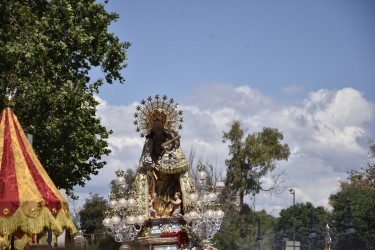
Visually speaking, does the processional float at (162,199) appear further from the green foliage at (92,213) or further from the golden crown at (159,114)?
the green foliage at (92,213)

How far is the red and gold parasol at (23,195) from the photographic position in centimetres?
1361

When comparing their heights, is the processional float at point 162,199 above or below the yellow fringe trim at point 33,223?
above

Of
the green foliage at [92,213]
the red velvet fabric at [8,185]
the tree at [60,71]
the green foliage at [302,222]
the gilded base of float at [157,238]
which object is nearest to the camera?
the red velvet fabric at [8,185]

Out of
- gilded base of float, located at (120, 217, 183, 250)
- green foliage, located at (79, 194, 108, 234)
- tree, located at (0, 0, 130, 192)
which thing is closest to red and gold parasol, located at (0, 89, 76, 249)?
gilded base of float, located at (120, 217, 183, 250)

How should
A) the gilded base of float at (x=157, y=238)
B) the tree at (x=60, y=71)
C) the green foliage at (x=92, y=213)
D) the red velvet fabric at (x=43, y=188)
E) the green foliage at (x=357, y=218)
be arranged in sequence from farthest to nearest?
the green foliage at (x=357, y=218), the green foliage at (x=92, y=213), the tree at (x=60, y=71), the gilded base of float at (x=157, y=238), the red velvet fabric at (x=43, y=188)

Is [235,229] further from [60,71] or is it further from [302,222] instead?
[60,71]

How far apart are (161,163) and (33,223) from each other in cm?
1026

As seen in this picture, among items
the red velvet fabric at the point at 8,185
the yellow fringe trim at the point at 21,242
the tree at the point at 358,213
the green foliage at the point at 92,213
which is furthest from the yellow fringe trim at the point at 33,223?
the tree at the point at 358,213

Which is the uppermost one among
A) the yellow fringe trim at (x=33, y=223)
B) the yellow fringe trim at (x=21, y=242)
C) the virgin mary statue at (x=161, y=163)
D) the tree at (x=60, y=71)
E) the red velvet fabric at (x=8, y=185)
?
the tree at (x=60, y=71)

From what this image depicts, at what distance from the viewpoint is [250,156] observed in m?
58.7

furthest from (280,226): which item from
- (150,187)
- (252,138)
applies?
(150,187)

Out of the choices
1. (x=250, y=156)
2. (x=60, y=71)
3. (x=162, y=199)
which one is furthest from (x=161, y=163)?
(x=250, y=156)

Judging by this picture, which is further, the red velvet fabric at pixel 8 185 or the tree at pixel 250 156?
the tree at pixel 250 156

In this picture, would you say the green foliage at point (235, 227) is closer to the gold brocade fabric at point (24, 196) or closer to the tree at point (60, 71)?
the tree at point (60, 71)
